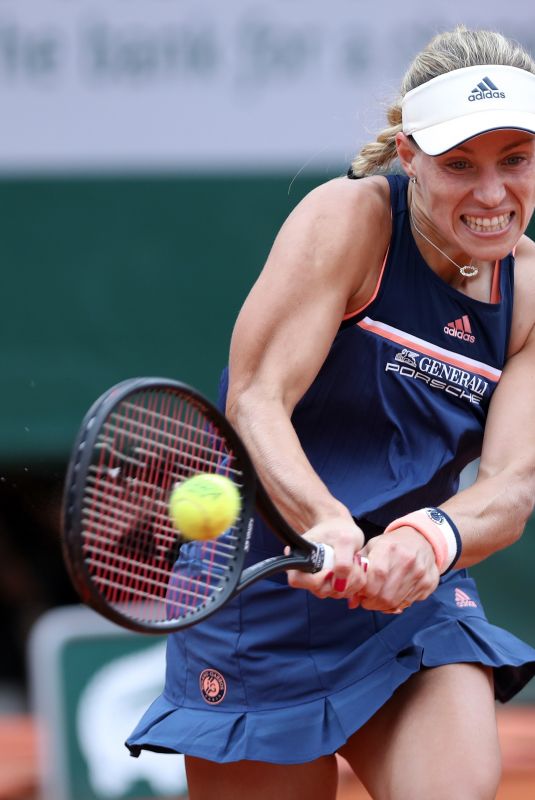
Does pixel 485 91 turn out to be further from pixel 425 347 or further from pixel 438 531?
pixel 438 531

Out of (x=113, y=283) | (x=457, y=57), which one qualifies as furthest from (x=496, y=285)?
(x=113, y=283)

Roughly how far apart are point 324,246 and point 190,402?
455mm

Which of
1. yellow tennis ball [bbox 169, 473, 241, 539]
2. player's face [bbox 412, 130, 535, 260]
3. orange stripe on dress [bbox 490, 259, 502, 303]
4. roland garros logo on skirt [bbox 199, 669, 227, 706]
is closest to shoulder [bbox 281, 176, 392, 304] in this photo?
player's face [bbox 412, 130, 535, 260]

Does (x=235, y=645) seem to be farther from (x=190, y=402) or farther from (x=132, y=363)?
(x=132, y=363)

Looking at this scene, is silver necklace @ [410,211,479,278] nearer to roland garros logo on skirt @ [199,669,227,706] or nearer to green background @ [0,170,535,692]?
roland garros logo on skirt @ [199,669,227,706]

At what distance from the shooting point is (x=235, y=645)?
285 centimetres

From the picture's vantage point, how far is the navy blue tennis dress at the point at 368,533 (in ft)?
9.17

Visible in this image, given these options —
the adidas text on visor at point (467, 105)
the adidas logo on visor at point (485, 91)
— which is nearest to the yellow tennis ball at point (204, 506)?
the adidas text on visor at point (467, 105)

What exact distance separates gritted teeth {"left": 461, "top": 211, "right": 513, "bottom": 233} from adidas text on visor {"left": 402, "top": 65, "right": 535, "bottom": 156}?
0.14 m

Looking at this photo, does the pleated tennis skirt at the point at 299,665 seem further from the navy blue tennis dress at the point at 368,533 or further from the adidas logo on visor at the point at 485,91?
the adidas logo on visor at the point at 485,91

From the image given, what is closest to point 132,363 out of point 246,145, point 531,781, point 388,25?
point 246,145

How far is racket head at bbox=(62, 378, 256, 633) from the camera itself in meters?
2.22

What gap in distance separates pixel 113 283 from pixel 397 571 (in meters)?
3.53

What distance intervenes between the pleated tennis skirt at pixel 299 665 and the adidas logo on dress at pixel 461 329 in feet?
1.64
